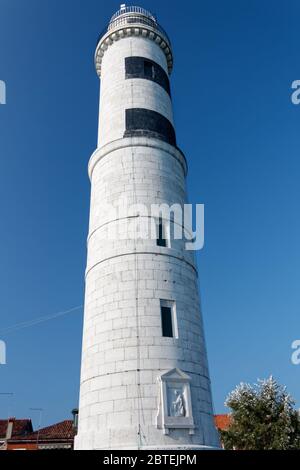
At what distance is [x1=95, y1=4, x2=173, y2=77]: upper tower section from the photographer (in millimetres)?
19734

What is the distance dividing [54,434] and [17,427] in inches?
338

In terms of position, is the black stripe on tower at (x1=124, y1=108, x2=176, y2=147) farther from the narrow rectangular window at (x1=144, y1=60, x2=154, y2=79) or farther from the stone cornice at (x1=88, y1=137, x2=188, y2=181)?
the narrow rectangular window at (x1=144, y1=60, x2=154, y2=79)

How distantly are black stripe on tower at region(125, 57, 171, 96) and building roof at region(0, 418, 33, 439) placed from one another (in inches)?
1264

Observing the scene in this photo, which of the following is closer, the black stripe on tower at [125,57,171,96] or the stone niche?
the stone niche

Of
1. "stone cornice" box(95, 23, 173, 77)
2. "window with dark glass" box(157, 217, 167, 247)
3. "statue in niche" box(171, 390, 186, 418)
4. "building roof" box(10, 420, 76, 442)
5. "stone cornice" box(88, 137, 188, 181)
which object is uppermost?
"stone cornice" box(95, 23, 173, 77)

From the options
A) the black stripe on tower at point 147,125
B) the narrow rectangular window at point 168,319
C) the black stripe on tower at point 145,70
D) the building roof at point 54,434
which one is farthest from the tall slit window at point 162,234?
the building roof at point 54,434

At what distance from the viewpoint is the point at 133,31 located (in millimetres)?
19656

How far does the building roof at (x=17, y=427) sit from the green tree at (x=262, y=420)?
70.9 feet

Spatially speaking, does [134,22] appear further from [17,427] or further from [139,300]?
[17,427]

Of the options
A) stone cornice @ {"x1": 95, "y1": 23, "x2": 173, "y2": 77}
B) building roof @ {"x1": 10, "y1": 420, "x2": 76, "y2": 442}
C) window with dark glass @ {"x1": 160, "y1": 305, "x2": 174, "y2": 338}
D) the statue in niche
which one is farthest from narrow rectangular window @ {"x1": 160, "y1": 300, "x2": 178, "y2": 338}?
building roof @ {"x1": 10, "y1": 420, "x2": 76, "y2": 442}

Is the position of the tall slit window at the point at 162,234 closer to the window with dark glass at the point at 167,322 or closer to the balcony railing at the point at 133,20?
the window with dark glass at the point at 167,322

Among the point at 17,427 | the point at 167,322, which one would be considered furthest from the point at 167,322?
the point at 17,427
